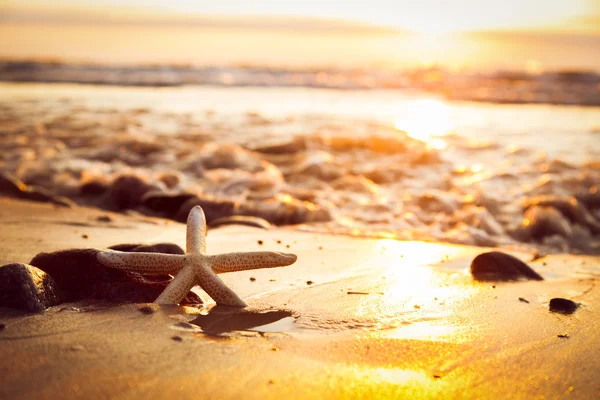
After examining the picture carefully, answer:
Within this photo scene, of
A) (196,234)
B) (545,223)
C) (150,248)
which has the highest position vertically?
(196,234)

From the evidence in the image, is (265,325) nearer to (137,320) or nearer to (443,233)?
(137,320)

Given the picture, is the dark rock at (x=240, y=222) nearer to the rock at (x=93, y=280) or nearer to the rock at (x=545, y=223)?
the rock at (x=93, y=280)

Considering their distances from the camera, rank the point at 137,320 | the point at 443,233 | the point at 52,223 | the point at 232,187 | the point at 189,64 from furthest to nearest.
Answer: the point at 189,64 → the point at 232,187 → the point at 443,233 → the point at 52,223 → the point at 137,320

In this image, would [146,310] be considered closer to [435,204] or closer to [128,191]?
[128,191]

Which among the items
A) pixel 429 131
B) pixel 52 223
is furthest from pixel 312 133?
pixel 52 223

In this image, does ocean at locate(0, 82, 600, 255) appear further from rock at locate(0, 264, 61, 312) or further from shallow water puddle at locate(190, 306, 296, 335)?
rock at locate(0, 264, 61, 312)

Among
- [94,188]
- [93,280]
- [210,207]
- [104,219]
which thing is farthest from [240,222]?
[94,188]
